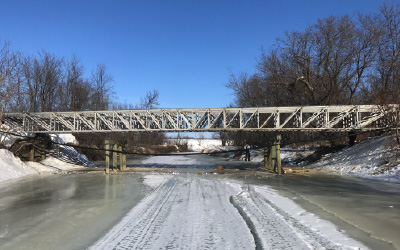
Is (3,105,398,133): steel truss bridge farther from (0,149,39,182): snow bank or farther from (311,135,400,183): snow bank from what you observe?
(0,149,39,182): snow bank

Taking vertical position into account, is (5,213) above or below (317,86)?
below

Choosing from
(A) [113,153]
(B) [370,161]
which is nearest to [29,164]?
(A) [113,153]

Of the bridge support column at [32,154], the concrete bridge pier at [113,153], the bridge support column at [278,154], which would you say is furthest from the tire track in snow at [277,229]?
the bridge support column at [32,154]

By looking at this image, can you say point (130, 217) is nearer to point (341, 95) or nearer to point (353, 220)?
A: point (353, 220)

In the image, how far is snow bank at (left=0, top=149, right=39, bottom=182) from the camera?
17.6 m

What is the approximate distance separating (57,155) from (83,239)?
86.9 feet

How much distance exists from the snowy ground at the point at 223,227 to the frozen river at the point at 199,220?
0.02m

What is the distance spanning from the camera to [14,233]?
644 cm

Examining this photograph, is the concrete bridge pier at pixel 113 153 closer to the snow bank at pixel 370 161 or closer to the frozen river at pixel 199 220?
the frozen river at pixel 199 220

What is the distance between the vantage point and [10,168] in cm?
1877

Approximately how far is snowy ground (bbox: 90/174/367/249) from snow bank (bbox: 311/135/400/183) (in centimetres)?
1020

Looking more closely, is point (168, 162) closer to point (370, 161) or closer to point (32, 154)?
point (32, 154)

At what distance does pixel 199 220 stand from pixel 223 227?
34.5 inches

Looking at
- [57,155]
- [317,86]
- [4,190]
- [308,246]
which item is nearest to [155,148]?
[57,155]
